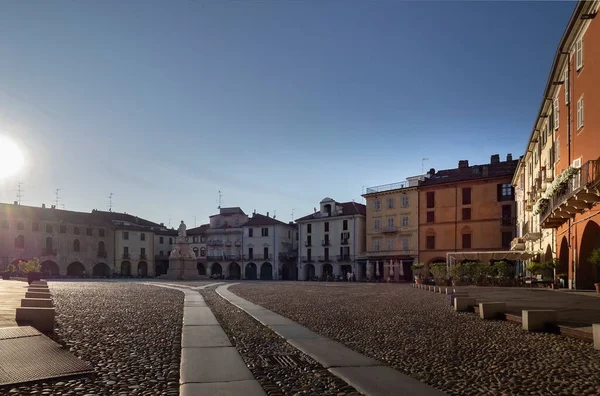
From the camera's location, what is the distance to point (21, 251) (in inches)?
2874

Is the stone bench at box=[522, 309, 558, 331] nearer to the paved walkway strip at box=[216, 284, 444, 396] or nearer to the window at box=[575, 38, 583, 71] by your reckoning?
the paved walkway strip at box=[216, 284, 444, 396]

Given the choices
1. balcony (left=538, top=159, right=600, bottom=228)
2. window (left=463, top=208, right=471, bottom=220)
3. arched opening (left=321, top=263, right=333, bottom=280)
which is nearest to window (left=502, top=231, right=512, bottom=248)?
window (left=463, top=208, right=471, bottom=220)

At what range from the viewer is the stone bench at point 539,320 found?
376 inches

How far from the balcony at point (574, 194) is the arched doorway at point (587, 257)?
951 millimetres

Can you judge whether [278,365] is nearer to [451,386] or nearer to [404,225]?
[451,386]

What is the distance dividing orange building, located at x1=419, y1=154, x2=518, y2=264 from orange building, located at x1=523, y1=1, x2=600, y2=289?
92.8 feet

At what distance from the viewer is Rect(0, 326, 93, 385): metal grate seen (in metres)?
5.16

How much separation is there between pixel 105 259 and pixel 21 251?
14.1 metres

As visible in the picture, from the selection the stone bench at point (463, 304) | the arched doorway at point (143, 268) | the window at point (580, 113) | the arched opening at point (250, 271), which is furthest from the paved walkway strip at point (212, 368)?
the arched doorway at point (143, 268)

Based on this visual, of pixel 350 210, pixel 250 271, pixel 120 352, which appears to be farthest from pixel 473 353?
pixel 250 271

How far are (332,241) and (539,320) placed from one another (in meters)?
66.2

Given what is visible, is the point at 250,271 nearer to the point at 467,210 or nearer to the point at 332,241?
the point at 332,241

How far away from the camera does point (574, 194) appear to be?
18906mm

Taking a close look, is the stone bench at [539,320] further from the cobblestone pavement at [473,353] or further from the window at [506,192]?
the window at [506,192]
